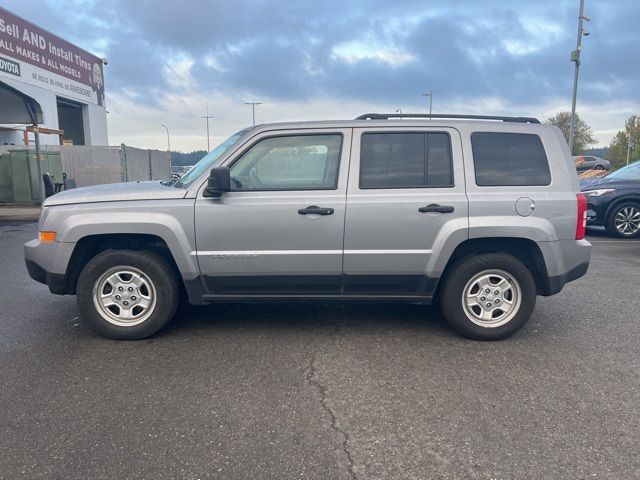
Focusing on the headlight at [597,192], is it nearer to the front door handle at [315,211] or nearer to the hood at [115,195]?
the front door handle at [315,211]

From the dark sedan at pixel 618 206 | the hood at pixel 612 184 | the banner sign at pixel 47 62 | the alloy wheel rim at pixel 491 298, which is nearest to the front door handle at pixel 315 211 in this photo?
the alloy wheel rim at pixel 491 298

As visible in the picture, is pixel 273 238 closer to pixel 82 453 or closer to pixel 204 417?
pixel 204 417

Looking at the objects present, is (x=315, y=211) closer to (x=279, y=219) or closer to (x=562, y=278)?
(x=279, y=219)

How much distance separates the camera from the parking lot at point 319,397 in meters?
2.69

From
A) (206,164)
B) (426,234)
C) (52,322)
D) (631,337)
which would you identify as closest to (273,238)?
(206,164)

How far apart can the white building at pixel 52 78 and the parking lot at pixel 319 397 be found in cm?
1781

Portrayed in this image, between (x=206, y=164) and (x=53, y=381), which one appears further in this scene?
(x=206, y=164)

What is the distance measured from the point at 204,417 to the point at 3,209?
1614 cm

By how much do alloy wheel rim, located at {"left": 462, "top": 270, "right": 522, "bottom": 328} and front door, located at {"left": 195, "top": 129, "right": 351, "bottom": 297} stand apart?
1.15m

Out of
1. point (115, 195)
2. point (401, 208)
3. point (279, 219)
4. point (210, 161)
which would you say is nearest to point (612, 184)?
point (401, 208)

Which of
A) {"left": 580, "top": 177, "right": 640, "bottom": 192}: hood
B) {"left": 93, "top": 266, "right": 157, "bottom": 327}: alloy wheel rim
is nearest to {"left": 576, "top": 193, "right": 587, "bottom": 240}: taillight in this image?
{"left": 93, "top": 266, "right": 157, "bottom": 327}: alloy wheel rim

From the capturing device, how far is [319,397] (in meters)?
3.38

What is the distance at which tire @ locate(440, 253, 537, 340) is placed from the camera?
4336 mm

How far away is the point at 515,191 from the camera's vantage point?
169 inches
